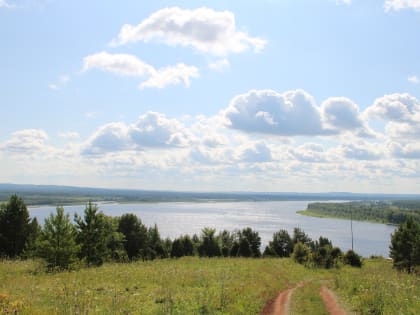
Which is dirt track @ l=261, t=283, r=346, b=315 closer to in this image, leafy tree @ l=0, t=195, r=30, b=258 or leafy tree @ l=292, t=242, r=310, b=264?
leafy tree @ l=292, t=242, r=310, b=264

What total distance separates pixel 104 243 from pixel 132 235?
2512 centimetres

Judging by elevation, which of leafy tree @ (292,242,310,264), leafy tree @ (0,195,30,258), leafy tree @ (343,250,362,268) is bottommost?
leafy tree @ (343,250,362,268)

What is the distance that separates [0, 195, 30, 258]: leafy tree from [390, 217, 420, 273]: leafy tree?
46975 mm

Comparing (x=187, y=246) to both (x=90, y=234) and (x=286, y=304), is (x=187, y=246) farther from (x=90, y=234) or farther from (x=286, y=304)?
(x=286, y=304)

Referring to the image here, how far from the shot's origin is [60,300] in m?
13.7

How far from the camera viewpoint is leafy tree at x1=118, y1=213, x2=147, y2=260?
2421 inches

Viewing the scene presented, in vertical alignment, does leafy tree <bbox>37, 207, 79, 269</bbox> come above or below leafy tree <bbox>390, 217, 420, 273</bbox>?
above

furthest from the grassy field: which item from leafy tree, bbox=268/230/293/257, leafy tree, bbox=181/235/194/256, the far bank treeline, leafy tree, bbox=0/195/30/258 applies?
leafy tree, bbox=268/230/293/257

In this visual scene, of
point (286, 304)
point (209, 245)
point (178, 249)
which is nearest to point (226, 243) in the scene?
point (209, 245)

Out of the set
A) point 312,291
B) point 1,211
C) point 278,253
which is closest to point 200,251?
point 278,253

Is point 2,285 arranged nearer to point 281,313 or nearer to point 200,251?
point 281,313

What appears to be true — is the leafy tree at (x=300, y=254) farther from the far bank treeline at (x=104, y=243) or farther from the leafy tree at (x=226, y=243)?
the leafy tree at (x=226, y=243)

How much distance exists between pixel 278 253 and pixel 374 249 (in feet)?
195

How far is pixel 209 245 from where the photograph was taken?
198 feet
